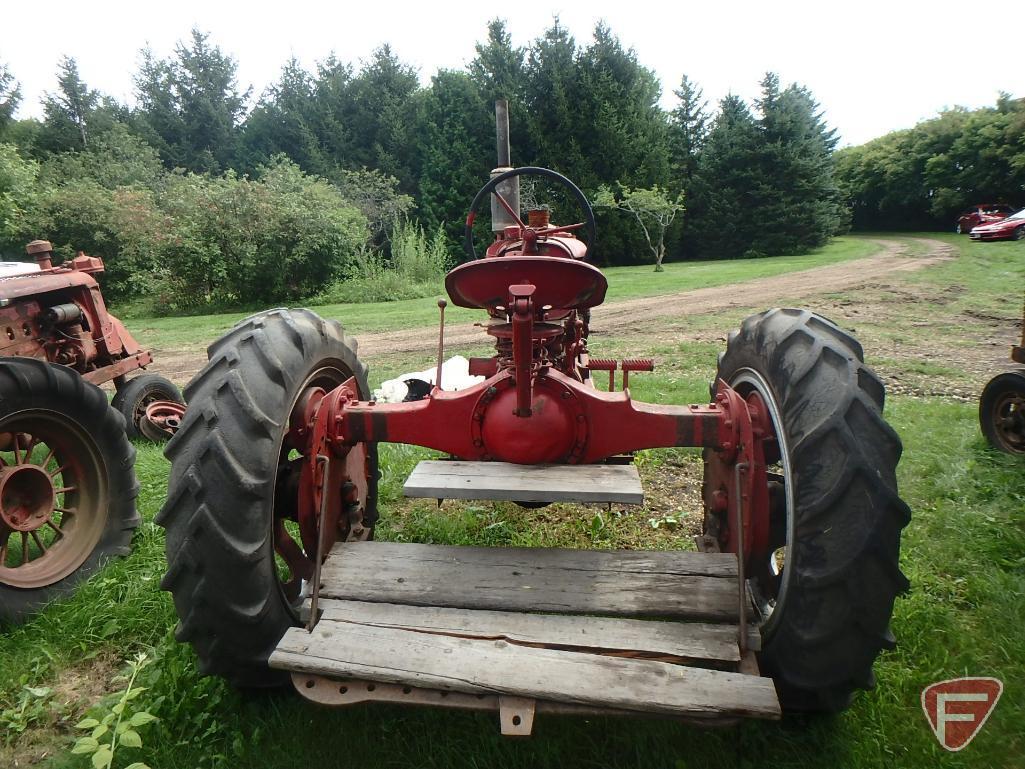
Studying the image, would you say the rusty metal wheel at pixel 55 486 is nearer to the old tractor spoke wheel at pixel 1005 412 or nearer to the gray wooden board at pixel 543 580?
the gray wooden board at pixel 543 580

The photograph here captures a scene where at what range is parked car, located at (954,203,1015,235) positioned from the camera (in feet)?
79.1

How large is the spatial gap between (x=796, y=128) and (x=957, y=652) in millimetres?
28368

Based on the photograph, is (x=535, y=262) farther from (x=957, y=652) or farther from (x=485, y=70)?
(x=485, y=70)

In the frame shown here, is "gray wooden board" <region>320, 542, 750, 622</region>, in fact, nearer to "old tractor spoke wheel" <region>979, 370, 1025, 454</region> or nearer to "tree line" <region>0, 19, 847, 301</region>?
"old tractor spoke wheel" <region>979, 370, 1025, 454</region>

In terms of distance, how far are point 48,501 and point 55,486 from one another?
168 mm

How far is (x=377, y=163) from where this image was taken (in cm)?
3020

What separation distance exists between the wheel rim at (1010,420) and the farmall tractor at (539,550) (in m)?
2.58

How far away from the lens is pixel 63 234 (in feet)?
55.6

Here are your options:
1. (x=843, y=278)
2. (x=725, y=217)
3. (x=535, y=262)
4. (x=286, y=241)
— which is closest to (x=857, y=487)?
(x=535, y=262)

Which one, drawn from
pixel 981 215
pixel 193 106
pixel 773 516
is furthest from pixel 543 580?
pixel 193 106

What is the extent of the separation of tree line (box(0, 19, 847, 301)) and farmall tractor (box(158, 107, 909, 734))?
50.3ft

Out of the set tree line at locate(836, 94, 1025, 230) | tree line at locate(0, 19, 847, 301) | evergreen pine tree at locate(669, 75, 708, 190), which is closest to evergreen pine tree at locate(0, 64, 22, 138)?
tree line at locate(0, 19, 847, 301)

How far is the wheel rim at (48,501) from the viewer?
260cm

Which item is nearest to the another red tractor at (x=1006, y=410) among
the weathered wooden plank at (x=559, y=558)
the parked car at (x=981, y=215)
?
the weathered wooden plank at (x=559, y=558)
